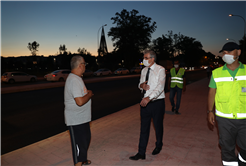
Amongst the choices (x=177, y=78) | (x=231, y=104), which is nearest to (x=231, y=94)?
(x=231, y=104)

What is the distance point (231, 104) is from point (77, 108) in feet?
7.41

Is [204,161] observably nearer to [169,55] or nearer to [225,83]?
[225,83]

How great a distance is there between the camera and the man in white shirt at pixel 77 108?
2771 millimetres

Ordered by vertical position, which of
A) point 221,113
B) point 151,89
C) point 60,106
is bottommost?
point 60,106

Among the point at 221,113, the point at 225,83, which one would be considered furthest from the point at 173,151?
the point at 225,83

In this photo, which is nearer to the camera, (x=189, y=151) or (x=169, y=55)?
(x=189, y=151)

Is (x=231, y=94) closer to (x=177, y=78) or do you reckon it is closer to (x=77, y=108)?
(x=77, y=108)

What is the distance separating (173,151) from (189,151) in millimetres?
333

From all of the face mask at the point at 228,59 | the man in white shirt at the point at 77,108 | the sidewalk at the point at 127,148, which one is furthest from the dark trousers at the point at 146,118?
the face mask at the point at 228,59

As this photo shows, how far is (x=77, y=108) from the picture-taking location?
9.45ft

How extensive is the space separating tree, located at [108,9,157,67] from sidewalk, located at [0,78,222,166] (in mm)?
55135

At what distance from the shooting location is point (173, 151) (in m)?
3.92

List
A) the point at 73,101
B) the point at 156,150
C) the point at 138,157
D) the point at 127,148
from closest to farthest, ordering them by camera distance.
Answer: the point at 73,101, the point at 138,157, the point at 156,150, the point at 127,148

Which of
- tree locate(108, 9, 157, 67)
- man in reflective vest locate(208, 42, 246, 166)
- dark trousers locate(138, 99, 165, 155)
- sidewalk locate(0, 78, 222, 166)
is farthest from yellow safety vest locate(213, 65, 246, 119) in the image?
tree locate(108, 9, 157, 67)
